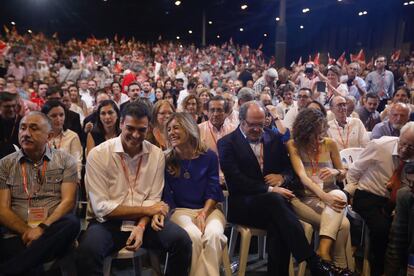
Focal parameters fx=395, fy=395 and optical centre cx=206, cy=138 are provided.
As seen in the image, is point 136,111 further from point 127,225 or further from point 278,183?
point 278,183

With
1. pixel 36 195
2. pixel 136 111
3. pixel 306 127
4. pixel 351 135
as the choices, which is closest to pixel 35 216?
pixel 36 195

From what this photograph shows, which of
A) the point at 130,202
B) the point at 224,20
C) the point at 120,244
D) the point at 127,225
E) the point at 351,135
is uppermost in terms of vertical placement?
Result: the point at 224,20

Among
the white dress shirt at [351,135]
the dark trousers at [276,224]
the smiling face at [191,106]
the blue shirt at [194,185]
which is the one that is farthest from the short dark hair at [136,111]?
the white dress shirt at [351,135]

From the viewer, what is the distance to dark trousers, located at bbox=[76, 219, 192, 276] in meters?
2.45

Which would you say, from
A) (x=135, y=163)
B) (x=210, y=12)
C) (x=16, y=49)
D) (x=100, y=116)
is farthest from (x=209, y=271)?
(x=210, y=12)

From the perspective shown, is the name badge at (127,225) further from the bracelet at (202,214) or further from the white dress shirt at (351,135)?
the white dress shirt at (351,135)

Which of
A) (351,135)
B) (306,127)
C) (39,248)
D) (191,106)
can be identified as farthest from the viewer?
(191,106)

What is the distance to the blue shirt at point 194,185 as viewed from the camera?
298 centimetres

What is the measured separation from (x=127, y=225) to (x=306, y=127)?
1609mm

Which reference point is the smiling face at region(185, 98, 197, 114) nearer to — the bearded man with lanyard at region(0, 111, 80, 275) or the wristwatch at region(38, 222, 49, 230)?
the bearded man with lanyard at region(0, 111, 80, 275)

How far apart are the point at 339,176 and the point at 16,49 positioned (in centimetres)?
1024

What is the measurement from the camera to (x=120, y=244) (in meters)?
2.62

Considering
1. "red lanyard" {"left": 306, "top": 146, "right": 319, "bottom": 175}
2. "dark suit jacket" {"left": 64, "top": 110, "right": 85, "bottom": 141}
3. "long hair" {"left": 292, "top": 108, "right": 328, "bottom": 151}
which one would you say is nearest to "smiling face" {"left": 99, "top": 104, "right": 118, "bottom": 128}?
"dark suit jacket" {"left": 64, "top": 110, "right": 85, "bottom": 141}

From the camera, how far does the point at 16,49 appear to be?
10.8 metres
